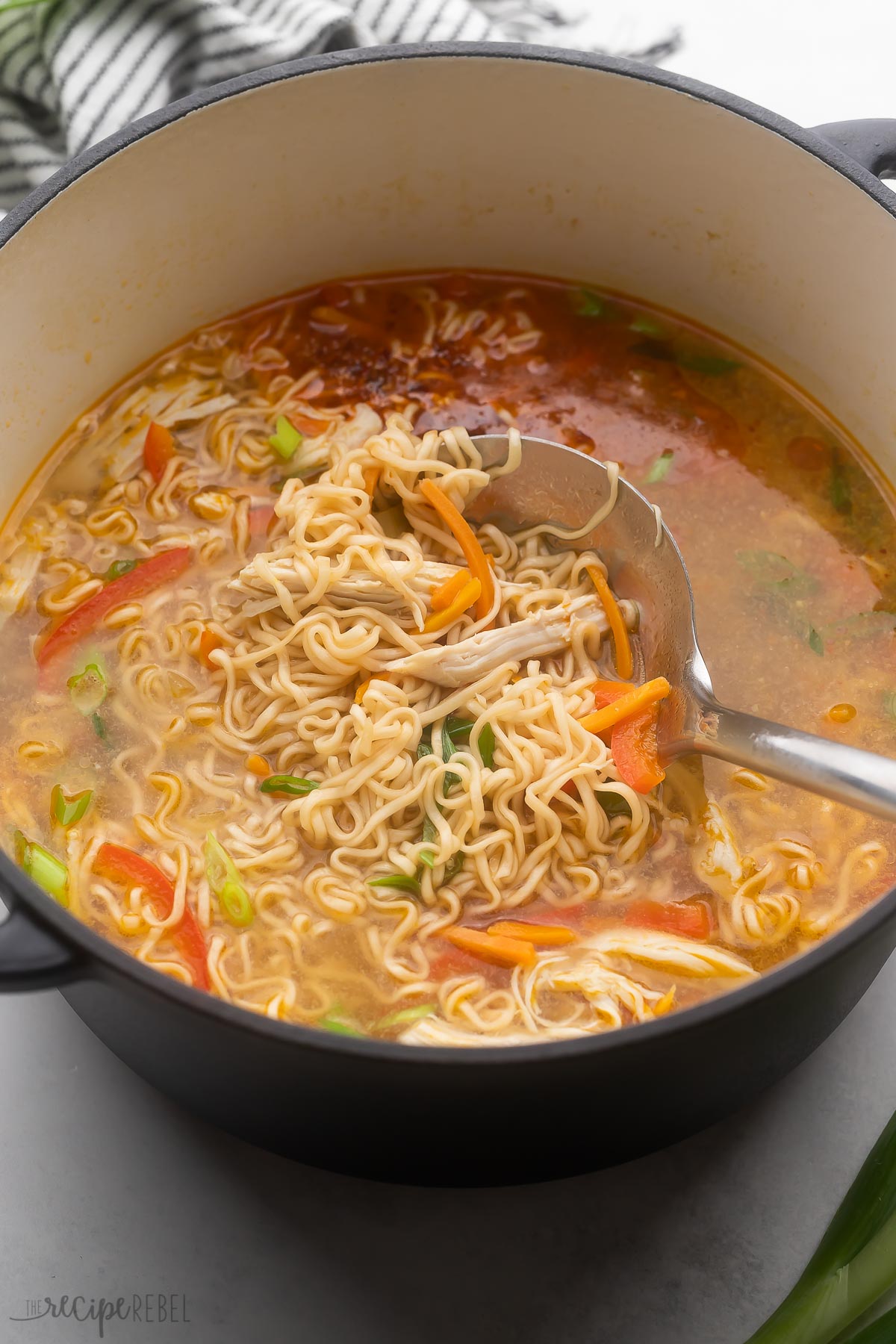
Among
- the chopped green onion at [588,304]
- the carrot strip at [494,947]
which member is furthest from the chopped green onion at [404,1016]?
the chopped green onion at [588,304]

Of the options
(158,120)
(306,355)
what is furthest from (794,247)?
(158,120)

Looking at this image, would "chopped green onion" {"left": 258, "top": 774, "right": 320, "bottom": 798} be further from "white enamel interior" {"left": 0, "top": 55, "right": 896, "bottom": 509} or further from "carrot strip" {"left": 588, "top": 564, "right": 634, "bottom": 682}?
"white enamel interior" {"left": 0, "top": 55, "right": 896, "bottom": 509}

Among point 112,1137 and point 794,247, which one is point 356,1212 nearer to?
point 112,1137

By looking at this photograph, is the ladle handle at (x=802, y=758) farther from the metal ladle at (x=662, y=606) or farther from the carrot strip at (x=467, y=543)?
the carrot strip at (x=467, y=543)

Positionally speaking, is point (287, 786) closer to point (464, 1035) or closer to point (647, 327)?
point (464, 1035)

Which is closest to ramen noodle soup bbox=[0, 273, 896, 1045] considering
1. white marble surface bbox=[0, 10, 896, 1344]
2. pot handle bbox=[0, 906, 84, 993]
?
white marble surface bbox=[0, 10, 896, 1344]

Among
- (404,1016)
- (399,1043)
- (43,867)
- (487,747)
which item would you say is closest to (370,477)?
(487,747)
